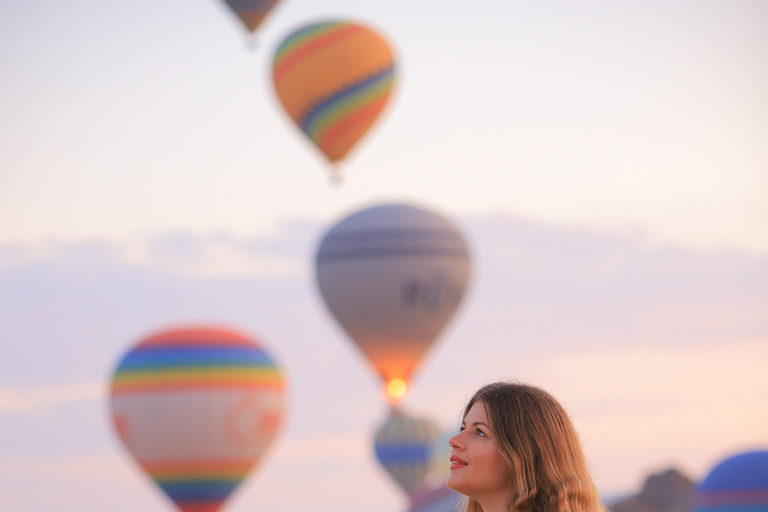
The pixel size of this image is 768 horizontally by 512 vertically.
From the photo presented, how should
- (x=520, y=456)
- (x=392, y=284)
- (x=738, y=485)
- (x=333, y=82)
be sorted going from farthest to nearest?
(x=333, y=82) < (x=392, y=284) < (x=738, y=485) < (x=520, y=456)

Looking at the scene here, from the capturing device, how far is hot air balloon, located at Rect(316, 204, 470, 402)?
1724 inches

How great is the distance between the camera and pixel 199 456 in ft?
136

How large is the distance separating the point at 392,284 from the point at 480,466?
39.2 metres

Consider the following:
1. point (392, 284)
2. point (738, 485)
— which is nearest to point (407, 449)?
point (392, 284)

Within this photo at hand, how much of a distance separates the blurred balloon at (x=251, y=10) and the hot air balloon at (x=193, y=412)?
989 centimetres

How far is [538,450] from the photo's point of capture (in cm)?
412

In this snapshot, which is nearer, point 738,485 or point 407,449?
point 738,485

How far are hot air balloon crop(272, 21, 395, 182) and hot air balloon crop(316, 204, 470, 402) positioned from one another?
2.82 meters

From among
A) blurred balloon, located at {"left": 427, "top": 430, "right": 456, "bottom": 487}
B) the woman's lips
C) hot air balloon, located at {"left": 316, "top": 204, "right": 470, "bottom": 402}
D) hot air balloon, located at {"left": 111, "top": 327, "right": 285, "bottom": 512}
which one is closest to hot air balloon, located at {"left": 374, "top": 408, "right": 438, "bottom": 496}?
blurred balloon, located at {"left": 427, "top": 430, "right": 456, "bottom": 487}

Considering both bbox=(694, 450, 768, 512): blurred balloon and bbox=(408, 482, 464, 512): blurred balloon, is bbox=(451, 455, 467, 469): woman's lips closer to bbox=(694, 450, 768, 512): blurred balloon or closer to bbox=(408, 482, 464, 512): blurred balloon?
bbox=(694, 450, 768, 512): blurred balloon

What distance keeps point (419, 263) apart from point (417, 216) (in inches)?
82.8

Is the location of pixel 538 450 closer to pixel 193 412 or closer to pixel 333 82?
pixel 193 412

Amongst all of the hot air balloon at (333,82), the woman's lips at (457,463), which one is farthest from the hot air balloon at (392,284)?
the woman's lips at (457,463)

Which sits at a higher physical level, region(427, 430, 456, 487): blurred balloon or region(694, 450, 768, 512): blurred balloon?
region(427, 430, 456, 487): blurred balloon
